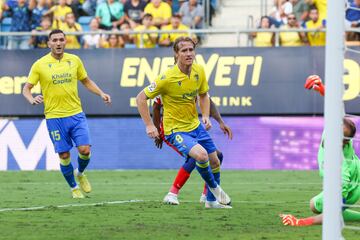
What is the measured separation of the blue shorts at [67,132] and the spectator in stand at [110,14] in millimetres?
9403

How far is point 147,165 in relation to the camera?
23391 millimetres

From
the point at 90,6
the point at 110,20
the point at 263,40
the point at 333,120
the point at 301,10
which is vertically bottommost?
the point at 263,40

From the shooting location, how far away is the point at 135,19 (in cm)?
2397

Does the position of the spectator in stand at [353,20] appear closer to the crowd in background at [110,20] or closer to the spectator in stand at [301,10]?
the spectator in stand at [301,10]

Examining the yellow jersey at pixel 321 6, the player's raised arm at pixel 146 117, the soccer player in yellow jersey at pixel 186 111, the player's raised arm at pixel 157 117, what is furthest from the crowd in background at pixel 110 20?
the player's raised arm at pixel 146 117

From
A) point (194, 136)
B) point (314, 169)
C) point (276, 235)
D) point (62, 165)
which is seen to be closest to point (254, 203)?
point (194, 136)

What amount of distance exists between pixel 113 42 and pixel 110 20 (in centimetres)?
76

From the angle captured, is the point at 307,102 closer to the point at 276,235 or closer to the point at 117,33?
the point at 117,33

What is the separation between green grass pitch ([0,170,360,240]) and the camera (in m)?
9.79

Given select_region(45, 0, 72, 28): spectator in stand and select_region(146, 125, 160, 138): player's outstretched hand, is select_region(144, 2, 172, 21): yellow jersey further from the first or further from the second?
select_region(146, 125, 160, 138): player's outstretched hand

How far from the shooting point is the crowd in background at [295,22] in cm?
2250

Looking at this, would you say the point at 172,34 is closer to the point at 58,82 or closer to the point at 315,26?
the point at 315,26

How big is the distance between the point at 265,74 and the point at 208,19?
198 centimetres

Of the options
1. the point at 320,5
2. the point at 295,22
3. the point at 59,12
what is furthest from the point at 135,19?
the point at 320,5
